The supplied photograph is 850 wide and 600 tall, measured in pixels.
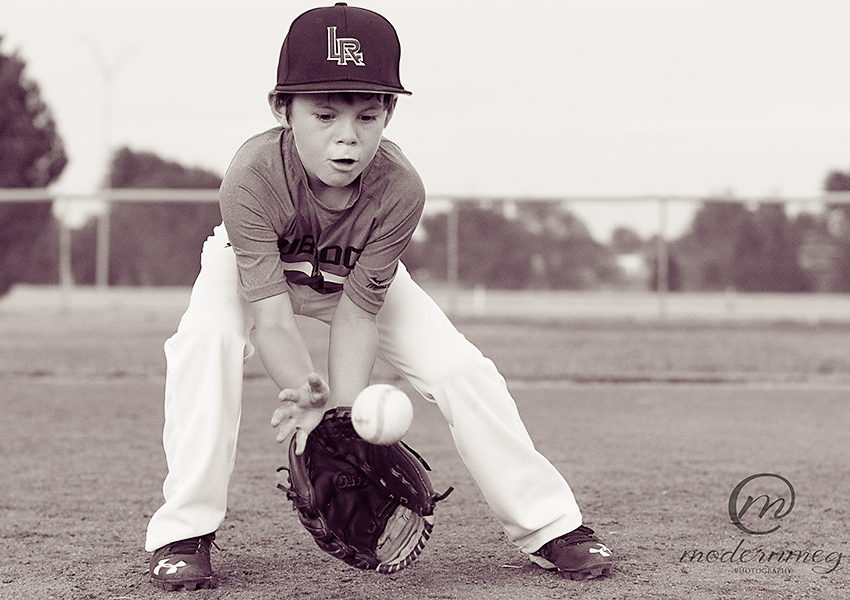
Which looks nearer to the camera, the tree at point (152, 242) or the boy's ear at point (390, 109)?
the boy's ear at point (390, 109)

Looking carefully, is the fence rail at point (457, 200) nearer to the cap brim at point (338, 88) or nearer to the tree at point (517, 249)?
the tree at point (517, 249)

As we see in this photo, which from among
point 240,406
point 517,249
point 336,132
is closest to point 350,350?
point 240,406

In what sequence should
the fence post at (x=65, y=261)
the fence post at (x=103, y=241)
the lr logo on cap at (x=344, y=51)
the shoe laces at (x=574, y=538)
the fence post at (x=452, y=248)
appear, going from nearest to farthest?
the lr logo on cap at (x=344, y=51) → the shoe laces at (x=574, y=538) → the fence post at (x=452, y=248) → the fence post at (x=65, y=261) → the fence post at (x=103, y=241)

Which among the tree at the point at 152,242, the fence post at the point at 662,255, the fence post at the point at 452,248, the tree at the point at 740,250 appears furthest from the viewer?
the tree at the point at 152,242

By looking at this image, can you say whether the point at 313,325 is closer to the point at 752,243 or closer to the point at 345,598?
the point at 752,243

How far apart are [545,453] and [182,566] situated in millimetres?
2625

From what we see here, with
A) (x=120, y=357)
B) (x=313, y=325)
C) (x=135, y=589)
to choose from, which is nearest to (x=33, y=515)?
(x=135, y=589)

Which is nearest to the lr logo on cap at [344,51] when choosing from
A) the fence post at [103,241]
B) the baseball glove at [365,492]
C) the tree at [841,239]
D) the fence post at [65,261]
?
the baseball glove at [365,492]

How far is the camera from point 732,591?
2.99 meters

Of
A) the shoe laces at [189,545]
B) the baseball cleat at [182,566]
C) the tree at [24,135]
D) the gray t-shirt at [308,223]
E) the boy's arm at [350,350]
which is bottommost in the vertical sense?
the baseball cleat at [182,566]

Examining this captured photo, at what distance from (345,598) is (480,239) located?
12715 mm

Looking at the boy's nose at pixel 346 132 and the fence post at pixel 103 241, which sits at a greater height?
the boy's nose at pixel 346 132

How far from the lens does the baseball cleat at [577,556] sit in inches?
124

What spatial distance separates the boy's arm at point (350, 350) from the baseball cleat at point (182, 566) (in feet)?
1.69
